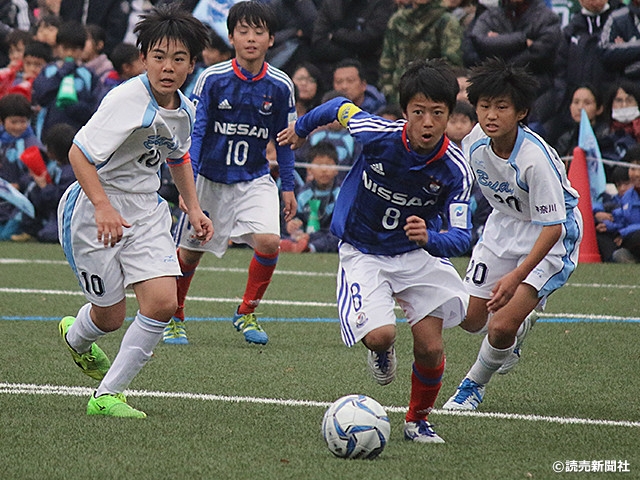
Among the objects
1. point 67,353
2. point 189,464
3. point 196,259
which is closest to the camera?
point 189,464

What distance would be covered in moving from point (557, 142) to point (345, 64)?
249cm

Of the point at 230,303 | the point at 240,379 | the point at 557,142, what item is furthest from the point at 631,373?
the point at 557,142

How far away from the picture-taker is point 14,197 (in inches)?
517

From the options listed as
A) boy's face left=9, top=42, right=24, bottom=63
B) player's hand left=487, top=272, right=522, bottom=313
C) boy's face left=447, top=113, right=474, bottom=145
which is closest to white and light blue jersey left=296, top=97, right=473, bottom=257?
player's hand left=487, top=272, right=522, bottom=313

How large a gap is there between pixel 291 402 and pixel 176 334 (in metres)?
2.01

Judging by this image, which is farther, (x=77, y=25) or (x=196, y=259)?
(x=77, y=25)

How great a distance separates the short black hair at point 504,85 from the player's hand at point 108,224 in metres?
1.81

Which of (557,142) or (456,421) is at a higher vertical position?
(456,421)

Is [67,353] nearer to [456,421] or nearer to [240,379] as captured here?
[240,379]

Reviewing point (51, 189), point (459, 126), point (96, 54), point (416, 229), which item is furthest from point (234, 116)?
point (96, 54)

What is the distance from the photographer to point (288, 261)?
11.9m

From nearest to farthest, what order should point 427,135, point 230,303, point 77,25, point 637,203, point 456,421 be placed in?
point 427,135
point 456,421
point 230,303
point 637,203
point 77,25

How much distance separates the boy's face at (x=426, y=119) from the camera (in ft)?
15.9

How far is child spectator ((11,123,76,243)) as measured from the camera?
12984mm
